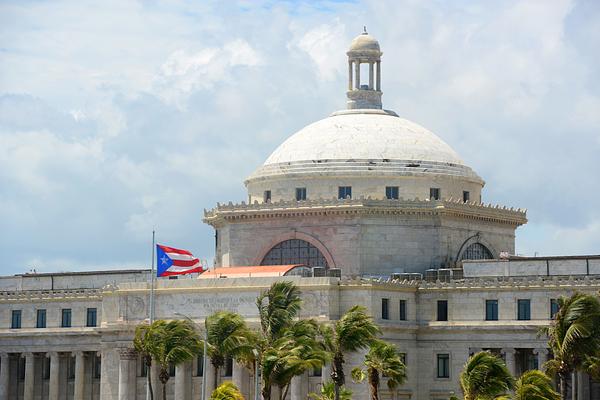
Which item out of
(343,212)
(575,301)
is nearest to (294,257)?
(343,212)

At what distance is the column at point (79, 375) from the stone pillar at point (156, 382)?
50.3 ft

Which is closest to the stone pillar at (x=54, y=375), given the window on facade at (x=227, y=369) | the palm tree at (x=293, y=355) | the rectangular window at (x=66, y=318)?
the rectangular window at (x=66, y=318)

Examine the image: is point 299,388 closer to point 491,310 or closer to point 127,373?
point 127,373

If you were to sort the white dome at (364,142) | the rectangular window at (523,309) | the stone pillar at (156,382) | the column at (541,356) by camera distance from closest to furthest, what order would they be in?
the column at (541,356) < the rectangular window at (523,309) < the stone pillar at (156,382) < the white dome at (364,142)

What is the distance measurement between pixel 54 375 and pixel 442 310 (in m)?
38.4

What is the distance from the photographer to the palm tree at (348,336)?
425 feet

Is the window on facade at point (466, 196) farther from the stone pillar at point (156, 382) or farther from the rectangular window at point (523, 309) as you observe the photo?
the stone pillar at point (156, 382)

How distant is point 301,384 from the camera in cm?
15000

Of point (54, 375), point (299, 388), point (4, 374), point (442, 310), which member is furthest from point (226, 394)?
point (4, 374)

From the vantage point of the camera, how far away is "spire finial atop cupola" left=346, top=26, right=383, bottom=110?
171 metres

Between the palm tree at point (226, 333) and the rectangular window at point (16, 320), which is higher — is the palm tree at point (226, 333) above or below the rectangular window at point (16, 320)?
below

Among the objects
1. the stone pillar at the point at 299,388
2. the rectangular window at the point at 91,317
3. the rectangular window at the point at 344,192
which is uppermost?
the rectangular window at the point at 344,192

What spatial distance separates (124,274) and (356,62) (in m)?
28.5

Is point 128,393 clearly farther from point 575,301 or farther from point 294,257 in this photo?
point 575,301
